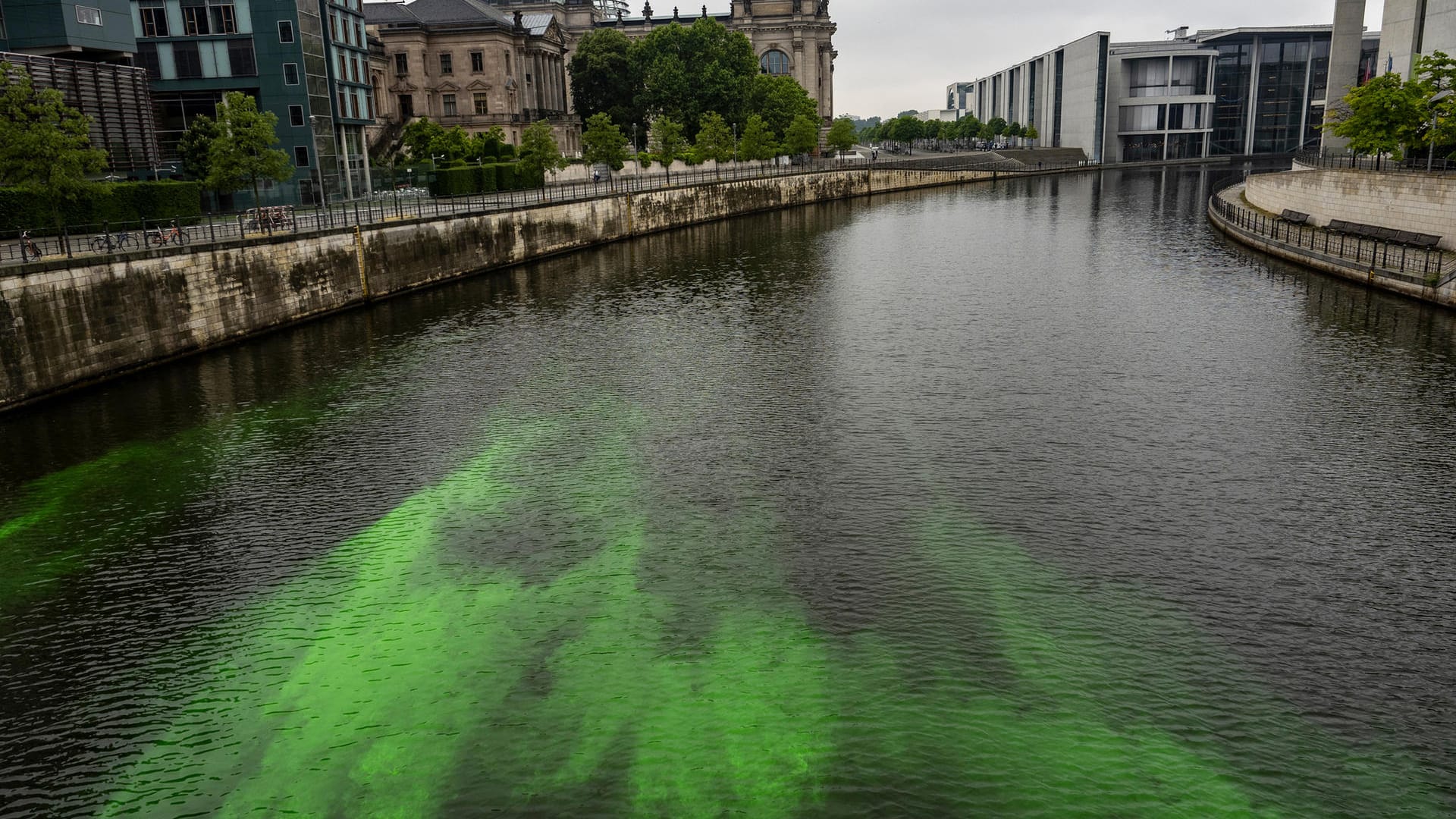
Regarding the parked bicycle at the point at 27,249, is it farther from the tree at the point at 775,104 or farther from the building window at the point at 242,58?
the tree at the point at 775,104

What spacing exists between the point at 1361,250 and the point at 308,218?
49.7m

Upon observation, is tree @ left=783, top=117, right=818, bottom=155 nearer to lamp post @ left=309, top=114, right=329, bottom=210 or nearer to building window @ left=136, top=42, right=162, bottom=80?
Answer: lamp post @ left=309, top=114, right=329, bottom=210

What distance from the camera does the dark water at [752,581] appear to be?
13.9m

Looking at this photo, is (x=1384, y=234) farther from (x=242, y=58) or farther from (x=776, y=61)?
(x=776, y=61)

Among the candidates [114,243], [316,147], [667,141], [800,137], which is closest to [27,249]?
[114,243]

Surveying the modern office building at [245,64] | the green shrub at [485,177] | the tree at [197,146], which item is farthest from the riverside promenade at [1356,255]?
the tree at [197,146]

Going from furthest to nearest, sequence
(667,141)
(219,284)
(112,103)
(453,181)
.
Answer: (667,141) < (453,181) < (112,103) < (219,284)

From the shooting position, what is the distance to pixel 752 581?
19.1 m

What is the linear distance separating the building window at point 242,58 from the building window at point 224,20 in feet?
2.56

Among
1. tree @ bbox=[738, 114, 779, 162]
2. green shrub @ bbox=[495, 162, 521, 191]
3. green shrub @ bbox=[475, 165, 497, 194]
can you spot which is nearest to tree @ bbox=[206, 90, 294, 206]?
green shrub @ bbox=[475, 165, 497, 194]

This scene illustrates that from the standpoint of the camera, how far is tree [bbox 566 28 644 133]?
121500 millimetres

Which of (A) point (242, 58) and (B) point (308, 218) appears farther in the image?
(A) point (242, 58)

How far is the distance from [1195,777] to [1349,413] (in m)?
18.1

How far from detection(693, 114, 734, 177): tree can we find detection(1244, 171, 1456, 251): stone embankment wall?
54838 millimetres
